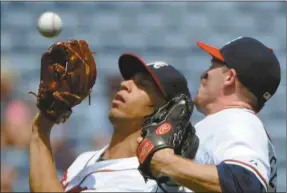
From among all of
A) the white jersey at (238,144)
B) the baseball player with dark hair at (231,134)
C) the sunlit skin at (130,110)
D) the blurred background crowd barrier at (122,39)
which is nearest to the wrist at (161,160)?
the baseball player with dark hair at (231,134)

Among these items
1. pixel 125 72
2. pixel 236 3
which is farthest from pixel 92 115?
pixel 125 72

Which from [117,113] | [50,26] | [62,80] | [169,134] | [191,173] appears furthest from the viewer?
[50,26]

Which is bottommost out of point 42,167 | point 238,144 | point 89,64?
point 42,167

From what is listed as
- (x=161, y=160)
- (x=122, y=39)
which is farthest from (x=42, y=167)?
(x=122, y=39)

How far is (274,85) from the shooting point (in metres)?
2.76

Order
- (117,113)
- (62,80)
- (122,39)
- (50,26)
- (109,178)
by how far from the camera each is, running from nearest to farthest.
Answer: (62,80) → (109,178) → (117,113) → (50,26) → (122,39)

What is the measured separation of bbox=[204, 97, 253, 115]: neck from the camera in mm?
2727

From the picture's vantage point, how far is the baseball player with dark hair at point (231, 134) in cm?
243

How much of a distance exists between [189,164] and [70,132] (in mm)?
4792

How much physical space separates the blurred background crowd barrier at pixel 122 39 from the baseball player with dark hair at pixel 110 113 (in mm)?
3650

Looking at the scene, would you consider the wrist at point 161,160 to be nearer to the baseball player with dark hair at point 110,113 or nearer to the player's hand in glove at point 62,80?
the baseball player with dark hair at point 110,113

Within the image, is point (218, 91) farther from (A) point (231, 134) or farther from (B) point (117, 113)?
(B) point (117, 113)

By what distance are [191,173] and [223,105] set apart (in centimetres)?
40

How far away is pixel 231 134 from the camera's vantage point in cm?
255
